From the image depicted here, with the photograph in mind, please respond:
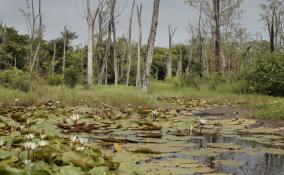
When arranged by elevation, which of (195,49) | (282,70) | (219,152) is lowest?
(219,152)

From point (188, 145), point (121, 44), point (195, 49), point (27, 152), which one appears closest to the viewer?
point (27, 152)

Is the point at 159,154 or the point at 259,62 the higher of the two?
the point at 259,62

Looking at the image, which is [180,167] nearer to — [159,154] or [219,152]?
[159,154]

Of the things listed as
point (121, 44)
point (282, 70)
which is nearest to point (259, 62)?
point (282, 70)

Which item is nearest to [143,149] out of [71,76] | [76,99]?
[76,99]

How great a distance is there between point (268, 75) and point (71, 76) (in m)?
11.8

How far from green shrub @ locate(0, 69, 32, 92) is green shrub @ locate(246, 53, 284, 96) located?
35.1 feet

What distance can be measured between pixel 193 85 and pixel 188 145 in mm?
17705

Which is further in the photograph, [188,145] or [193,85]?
[193,85]

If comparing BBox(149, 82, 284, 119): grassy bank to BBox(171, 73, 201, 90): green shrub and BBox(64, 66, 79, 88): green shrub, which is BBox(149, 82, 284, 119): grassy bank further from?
BBox(64, 66, 79, 88): green shrub

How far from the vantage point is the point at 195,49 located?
63562 mm

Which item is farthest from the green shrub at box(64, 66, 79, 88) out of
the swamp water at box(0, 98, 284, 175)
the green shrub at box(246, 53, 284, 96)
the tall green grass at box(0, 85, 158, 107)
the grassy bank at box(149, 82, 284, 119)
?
the swamp water at box(0, 98, 284, 175)

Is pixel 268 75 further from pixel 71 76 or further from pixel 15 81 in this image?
pixel 71 76

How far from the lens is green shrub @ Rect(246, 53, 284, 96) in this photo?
742 inches
